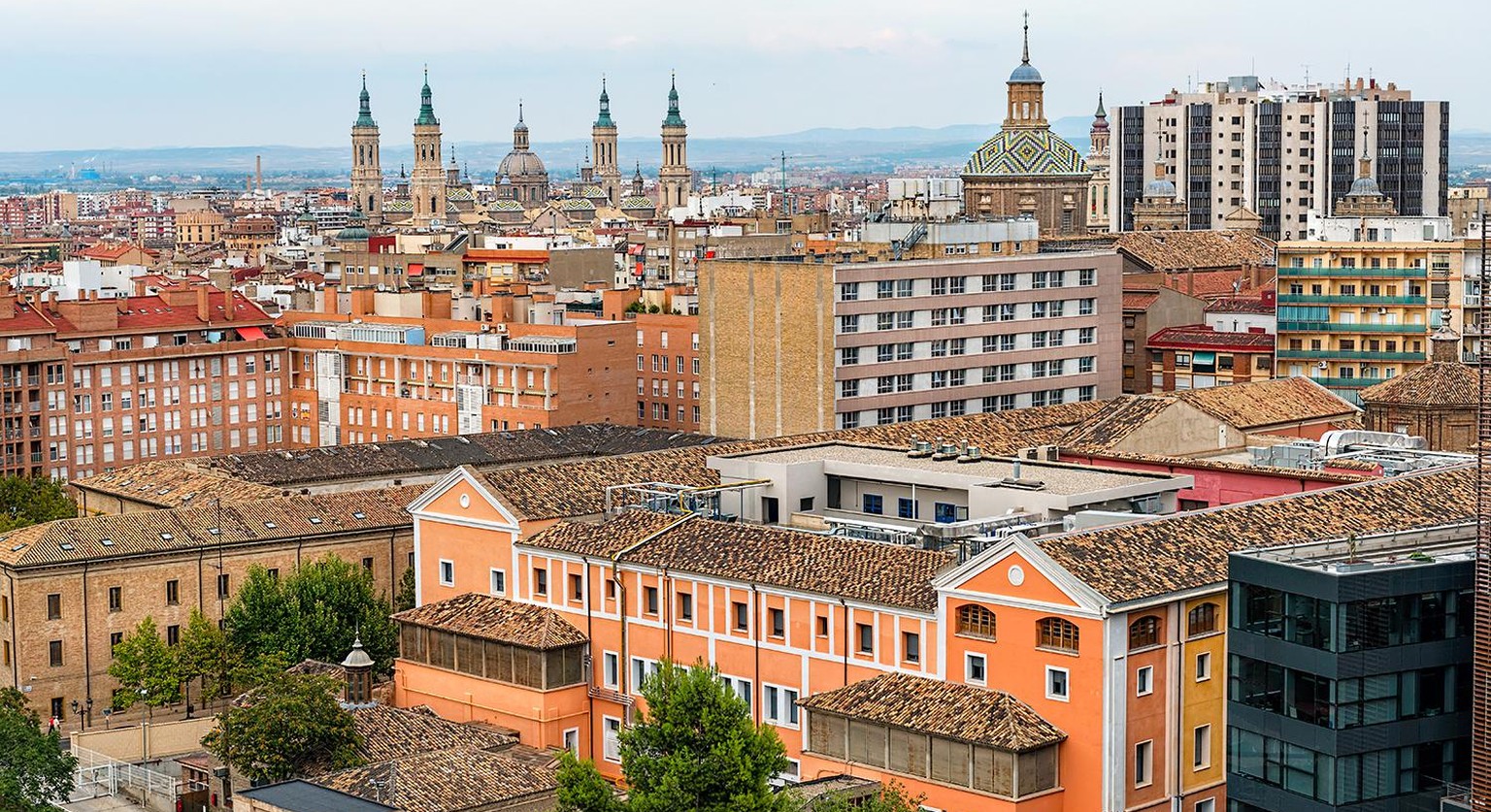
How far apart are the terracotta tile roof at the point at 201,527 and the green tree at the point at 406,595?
10.2 feet

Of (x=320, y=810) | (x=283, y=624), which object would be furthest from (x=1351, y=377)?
(x=320, y=810)

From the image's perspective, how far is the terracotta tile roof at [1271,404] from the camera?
273 ft

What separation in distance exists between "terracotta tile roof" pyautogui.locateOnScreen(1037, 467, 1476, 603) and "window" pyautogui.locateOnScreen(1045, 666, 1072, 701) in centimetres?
228

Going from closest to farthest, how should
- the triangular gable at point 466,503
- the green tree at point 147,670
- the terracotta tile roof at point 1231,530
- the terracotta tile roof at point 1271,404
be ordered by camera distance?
the terracotta tile roof at point 1231,530
the triangular gable at point 466,503
the green tree at point 147,670
the terracotta tile roof at point 1271,404

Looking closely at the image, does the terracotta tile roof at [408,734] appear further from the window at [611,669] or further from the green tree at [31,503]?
the green tree at [31,503]

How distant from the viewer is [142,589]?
7656 centimetres

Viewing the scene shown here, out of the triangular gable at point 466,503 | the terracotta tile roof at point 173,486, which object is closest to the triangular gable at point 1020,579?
the triangular gable at point 466,503

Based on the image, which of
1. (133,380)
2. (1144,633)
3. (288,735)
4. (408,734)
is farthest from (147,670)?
(133,380)

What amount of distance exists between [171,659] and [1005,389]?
4223 centimetres

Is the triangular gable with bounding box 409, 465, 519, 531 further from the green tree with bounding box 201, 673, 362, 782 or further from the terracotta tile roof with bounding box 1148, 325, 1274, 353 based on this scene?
the terracotta tile roof with bounding box 1148, 325, 1274, 353

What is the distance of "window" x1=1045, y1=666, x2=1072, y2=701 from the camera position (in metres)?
53.4

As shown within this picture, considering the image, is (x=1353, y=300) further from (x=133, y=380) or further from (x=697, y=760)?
(x=697, y=760)

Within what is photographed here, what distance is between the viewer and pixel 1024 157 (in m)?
141

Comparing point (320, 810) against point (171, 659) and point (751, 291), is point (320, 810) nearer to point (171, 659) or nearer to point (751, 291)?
point (171, 659)
